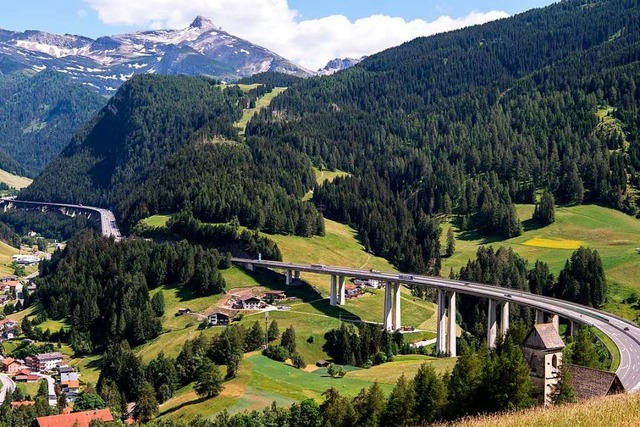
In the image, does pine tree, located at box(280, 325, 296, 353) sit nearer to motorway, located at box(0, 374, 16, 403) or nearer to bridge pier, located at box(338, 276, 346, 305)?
bridge pier, located at box(338, 276, 346, 305)

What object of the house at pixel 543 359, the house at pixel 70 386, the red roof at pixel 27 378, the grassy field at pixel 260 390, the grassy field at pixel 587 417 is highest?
the grassy field at pixel 587 417

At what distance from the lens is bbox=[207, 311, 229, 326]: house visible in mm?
140125

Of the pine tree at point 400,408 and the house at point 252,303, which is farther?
the house at point 252,303

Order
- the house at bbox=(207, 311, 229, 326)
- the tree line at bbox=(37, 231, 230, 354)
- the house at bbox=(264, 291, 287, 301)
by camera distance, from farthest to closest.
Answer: the house at bbox=(264, 291, 287, 301), the tree line at bbox=(37, 231, 230, 354), the house at bbox=(207, 311, 229, 326)

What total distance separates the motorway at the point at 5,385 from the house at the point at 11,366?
244 centimetres

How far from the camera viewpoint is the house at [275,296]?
155m

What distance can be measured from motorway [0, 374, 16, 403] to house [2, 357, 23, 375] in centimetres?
244

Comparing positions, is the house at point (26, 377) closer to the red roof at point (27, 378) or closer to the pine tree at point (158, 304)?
the red roof at point (27, 378)

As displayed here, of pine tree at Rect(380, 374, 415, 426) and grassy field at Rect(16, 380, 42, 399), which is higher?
pine tree at Rect(380, 374, 415, 426)

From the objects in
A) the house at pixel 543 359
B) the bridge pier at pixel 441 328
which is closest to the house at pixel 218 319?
the bridge pier at pixel 441 328

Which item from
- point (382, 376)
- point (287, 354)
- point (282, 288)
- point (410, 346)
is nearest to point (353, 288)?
point (282, 288)

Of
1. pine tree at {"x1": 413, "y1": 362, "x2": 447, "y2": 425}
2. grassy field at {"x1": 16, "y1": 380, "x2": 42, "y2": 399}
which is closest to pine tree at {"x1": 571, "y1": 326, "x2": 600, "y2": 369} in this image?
pine tree at {"x1": 413, "y1": 362, "x2": 447, "y2": 425}

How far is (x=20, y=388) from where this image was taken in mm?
126750

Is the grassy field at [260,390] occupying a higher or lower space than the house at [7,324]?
higher
